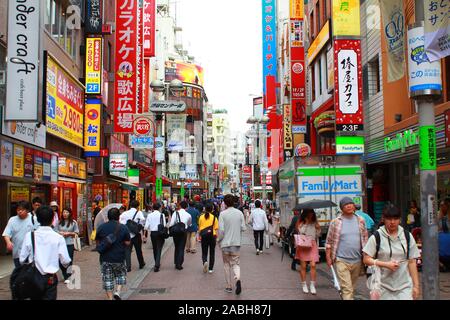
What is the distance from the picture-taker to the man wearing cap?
7809 millimetres

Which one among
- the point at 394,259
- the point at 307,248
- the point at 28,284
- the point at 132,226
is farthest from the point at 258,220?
the point at 28,284

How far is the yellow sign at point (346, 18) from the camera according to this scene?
2066 centimetres

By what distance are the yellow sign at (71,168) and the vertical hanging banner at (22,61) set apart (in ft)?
19.5

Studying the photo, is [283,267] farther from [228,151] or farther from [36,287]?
[228,151]

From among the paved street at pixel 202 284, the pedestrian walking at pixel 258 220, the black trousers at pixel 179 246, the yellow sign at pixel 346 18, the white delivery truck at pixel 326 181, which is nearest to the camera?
the paved street at pixel 202 284

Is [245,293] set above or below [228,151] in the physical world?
below

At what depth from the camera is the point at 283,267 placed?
14758 millimetres

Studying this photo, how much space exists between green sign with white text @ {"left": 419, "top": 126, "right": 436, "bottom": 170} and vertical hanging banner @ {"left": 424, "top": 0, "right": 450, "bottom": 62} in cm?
108

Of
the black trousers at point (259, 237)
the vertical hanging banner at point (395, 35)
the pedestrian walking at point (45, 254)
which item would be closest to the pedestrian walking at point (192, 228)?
the black trousers at point (259, 237)

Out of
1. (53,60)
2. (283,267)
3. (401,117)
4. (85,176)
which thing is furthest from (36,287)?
(85,176)

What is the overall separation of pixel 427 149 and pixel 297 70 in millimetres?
24956

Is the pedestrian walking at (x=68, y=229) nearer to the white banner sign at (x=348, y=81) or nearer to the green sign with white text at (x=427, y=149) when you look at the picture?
the green sign with white text at (x=427, y=149)

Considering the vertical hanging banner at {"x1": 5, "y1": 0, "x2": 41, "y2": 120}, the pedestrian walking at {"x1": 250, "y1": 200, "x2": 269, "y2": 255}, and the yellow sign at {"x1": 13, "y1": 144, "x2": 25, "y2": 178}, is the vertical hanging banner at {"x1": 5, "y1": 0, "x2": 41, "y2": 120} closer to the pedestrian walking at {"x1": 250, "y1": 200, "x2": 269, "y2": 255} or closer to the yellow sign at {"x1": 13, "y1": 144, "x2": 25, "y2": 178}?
the yellow sign at {"x1": 13, "y1": 144, "x2": 25, "y2": 178}

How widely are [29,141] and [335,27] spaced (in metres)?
12.0
